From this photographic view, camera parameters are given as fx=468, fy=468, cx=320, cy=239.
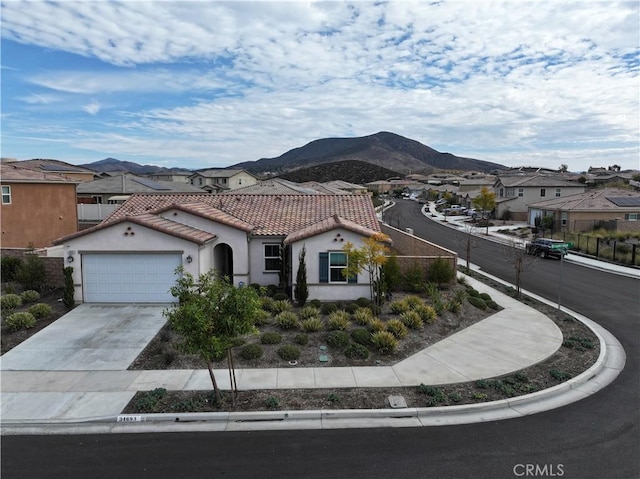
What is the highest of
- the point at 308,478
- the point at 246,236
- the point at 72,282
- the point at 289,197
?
the point at 289,197

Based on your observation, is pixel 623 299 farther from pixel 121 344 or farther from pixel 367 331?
pixel 121 344

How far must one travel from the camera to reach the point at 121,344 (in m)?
14.9

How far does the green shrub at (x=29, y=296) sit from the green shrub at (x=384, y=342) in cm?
1441

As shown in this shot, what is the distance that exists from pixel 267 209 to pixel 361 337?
38.1ft

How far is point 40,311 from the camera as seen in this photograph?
57.2ft

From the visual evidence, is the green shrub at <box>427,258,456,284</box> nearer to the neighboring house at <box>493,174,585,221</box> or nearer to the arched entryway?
the arched entryway

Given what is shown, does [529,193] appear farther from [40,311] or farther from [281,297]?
[40,311]

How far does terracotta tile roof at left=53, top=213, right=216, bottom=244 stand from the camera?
1869 centimetres

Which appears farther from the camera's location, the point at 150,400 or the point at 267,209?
the point at 267,209

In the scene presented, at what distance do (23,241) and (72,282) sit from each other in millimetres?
12142

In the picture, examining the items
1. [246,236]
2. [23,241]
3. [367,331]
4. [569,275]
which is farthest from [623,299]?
[23,241]

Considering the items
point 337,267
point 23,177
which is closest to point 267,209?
point 337,267

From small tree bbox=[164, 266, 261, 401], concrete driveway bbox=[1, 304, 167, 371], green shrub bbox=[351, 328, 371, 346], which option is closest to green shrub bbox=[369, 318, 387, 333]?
green shrub bbox=[351, 328, 371, 346]

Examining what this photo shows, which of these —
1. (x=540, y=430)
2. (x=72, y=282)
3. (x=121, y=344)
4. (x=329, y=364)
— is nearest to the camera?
(x=540, y=430)
